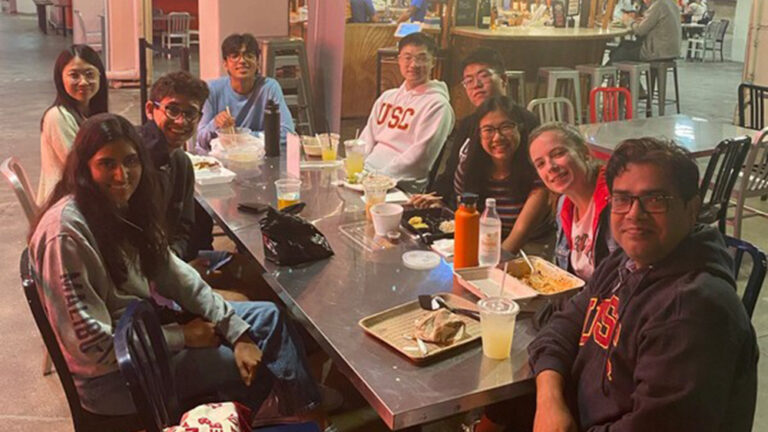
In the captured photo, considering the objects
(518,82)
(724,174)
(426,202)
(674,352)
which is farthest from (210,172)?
(518,82)

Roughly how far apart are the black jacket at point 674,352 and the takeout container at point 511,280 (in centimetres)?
41

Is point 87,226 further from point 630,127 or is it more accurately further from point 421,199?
point 630,127

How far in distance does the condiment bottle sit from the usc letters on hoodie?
5.46ft

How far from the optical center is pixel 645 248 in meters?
1.77

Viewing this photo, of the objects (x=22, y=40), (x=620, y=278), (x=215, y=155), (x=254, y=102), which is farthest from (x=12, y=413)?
(x=22, y=40)

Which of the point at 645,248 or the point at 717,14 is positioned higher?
the point at 717,14

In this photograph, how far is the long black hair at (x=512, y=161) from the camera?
10.4ft

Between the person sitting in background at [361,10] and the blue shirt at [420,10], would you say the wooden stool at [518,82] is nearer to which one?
the blue shirt at [420,10]

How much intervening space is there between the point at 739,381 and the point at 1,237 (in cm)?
484

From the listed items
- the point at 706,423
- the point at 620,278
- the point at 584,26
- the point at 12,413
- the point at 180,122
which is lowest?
the point at 12,413

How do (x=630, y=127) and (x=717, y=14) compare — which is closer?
(x=630, y=127)

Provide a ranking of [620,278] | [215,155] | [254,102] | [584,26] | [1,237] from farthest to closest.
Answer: [584,26], [1,237], [254,102], [215,155], [620,278]

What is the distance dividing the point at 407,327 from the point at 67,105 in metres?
2.30

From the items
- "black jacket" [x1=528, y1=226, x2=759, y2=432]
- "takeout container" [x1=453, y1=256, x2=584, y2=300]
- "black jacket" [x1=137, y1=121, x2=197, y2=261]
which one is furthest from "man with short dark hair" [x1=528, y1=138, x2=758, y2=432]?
"black jacket" [x1=137, y1=121, x2=197, y2=261]
